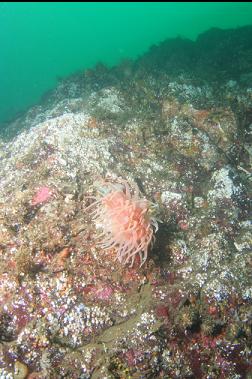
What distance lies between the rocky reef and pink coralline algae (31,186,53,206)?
0.07 ft

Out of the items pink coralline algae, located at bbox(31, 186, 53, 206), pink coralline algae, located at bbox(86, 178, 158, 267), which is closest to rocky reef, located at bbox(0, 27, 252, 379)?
pink coralline algae, located at bbox(31, 186, 53, 206)

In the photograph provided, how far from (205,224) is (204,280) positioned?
98 cm

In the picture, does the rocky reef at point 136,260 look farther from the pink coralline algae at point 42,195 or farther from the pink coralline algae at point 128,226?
the pink coralline algae at point 128,226

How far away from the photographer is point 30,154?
5.64m

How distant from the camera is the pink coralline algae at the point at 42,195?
4636 mm

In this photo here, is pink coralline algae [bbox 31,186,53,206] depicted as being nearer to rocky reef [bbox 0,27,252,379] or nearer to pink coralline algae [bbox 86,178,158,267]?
rocky reef [bbox 0,27,252,379]

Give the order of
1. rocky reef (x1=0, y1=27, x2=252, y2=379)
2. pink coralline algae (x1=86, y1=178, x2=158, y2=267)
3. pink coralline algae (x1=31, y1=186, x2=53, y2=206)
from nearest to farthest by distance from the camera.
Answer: rocky reef (x1=0, y1=27, x2=252, y2=379) < pink coralline algae (x1=86, y1=178, x2=158, y2=267) < pink coralline algae (x1=31, y1=186, x2=53, y2=206)

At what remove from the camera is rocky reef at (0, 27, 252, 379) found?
3.57 m

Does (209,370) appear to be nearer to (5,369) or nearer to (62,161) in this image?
(5,369)

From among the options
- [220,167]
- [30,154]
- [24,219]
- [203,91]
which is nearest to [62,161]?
[30,154]

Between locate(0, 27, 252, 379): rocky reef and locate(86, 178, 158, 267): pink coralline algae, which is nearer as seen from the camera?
locate(0, 27, 252, 379): rocky reef

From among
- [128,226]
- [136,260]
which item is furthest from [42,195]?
[136,260]

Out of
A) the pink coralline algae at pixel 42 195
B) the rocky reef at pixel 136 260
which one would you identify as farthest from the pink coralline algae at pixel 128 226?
the pink coralline algae at pixel 42 195

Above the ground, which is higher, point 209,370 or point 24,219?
point 24,219
